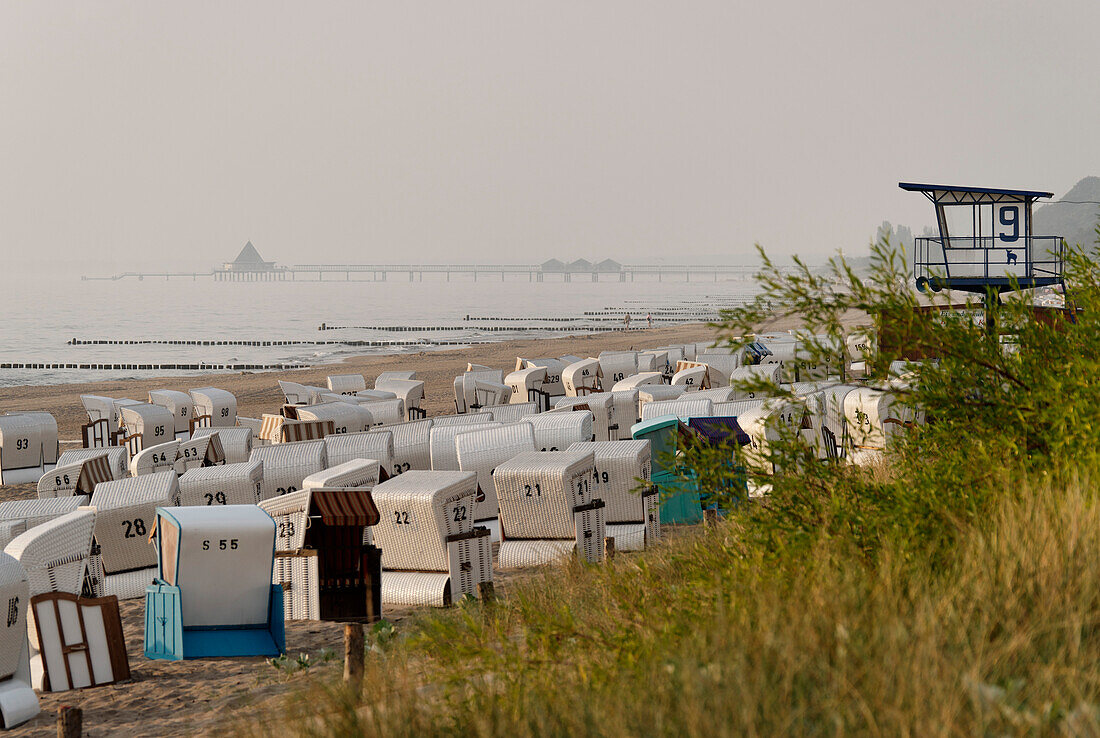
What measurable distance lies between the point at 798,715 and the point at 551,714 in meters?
1.21

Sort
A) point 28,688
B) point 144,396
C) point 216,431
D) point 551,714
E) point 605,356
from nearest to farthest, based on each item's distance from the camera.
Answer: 1. point 551,714
2. point 28,688
3. point 216,431
4. point 605,356
5. point 144,396

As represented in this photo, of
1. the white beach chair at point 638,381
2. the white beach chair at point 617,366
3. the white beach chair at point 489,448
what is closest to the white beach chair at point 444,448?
the white beach chair at point 489,448

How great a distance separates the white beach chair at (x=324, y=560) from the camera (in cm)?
1116

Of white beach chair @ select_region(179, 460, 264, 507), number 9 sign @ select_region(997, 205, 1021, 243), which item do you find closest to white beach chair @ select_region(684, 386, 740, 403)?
white beach chair @ select_region(179, 460, 264, 507)

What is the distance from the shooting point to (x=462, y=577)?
37.7 feet

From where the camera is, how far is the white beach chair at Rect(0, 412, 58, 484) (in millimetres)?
21938

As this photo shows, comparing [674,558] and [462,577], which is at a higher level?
[674,558]

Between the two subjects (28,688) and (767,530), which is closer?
(767,530)

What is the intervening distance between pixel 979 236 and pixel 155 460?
23387 mm

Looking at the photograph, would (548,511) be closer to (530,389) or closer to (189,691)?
(189,691)

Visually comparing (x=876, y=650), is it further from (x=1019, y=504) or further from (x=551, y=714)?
(x=1019, y=504)

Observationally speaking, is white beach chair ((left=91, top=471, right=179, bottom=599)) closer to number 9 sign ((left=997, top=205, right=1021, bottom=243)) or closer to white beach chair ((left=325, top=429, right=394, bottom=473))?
white beach chair ((left=325, top=429, right=394, bottom=473))

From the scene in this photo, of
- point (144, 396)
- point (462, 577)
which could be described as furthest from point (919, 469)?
point (144, 396)

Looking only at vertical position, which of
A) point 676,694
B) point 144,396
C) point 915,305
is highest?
point 915,305
